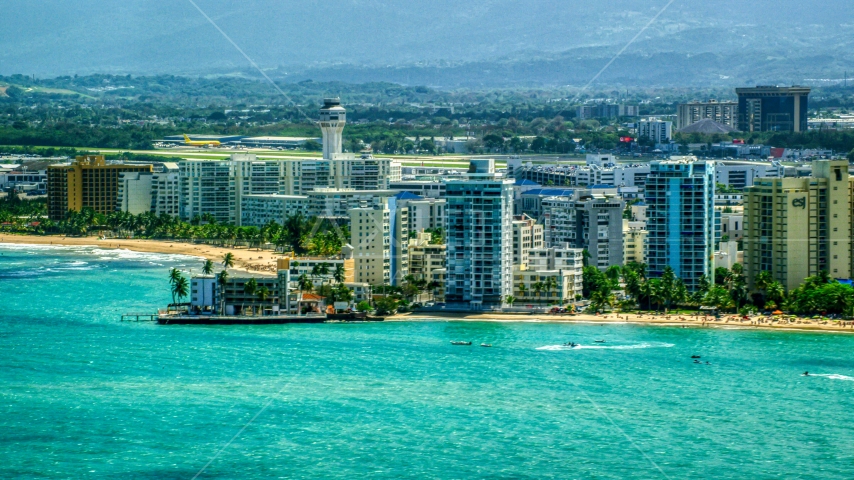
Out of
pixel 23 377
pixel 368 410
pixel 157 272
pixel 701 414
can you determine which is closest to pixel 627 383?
pixel 701 414

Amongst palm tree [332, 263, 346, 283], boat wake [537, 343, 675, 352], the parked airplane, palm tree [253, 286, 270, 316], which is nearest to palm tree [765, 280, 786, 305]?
boat wake [537, 343, 675, 352]

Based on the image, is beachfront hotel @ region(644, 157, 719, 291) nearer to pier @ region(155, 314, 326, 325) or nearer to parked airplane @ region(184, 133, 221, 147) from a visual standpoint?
pier @ region(155, 314, 326, 325)

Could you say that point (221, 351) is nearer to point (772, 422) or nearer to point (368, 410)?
point (368, 410)

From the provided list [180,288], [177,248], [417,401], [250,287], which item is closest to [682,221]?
[250,287]

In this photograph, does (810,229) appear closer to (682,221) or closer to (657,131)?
(682,221)

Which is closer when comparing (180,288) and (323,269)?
(180,288)
